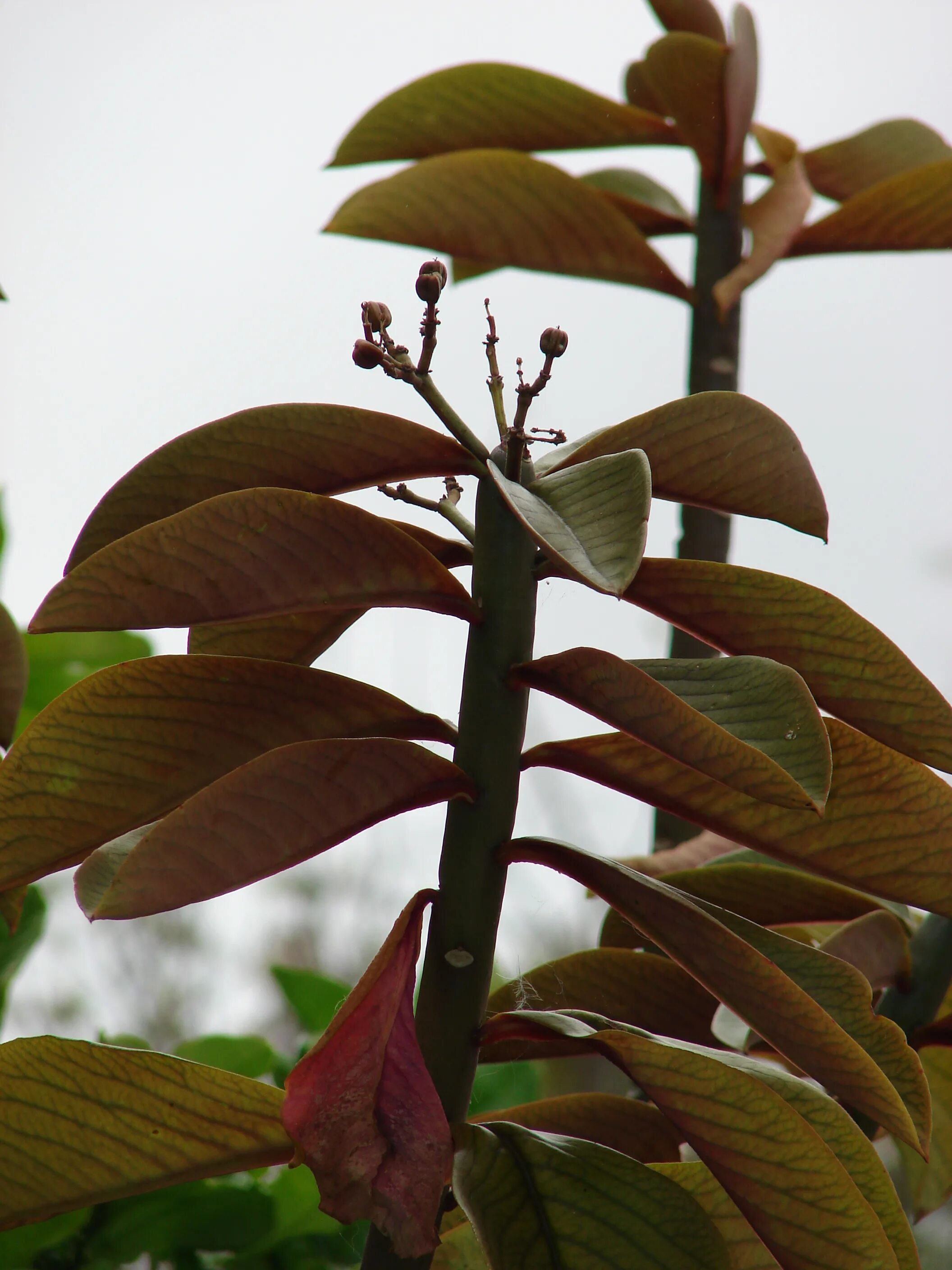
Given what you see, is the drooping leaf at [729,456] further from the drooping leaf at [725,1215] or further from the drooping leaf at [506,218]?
the drooping leaf at [506,218]

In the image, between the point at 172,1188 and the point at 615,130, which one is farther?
the point at 615,130

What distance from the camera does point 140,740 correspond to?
1.06 ft

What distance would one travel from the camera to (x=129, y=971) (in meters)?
1.68

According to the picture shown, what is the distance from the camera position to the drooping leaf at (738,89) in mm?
660

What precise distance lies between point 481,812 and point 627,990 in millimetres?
157

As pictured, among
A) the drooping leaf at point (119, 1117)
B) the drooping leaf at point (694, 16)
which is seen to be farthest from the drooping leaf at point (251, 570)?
the drooping leaf at point (694, 16)

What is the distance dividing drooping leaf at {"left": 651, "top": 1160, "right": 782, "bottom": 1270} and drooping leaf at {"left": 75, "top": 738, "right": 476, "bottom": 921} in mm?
144

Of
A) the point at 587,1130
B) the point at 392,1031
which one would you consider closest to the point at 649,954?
the point at 587,1130

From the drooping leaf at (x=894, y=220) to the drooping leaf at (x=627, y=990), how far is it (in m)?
0.44

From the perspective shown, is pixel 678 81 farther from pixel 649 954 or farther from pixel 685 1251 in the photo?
pixel 685 1251

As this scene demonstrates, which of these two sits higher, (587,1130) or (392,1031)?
(392,1031)

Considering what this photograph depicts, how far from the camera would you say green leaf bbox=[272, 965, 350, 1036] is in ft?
1.94

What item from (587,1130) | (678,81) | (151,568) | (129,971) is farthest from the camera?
(129,971)

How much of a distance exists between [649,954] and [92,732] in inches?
9.1
